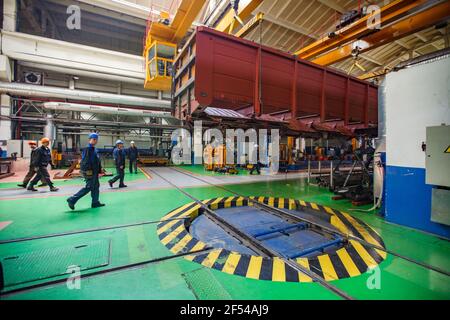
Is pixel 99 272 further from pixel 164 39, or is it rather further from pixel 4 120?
pixel 4 120

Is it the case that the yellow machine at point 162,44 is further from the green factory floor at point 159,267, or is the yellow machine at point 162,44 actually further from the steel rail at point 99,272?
the steel rail at point 99,272

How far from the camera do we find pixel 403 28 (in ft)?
17.8

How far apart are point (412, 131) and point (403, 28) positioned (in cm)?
398

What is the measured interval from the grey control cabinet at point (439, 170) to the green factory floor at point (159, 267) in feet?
1.60

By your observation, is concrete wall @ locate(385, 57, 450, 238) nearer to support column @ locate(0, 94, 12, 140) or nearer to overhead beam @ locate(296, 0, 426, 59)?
overhead beam @ locate(296, 0, 426, 59)

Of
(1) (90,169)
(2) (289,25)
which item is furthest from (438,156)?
(2) (289,25)

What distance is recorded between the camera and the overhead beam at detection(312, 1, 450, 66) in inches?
188

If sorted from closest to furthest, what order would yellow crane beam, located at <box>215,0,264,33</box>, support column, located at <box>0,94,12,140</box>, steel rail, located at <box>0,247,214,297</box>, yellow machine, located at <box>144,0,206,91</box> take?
steel rail, located at <box>0,247,214,297</box>
yellow crane beam, located at <box>215,0,264,33</box>
yellow machine, located at <box>144,0,206,91</box>
support column, located at <box>0,94,12,140</box>

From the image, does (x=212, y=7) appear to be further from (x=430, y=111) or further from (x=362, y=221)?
(x=362, y=221)

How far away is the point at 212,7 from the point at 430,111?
8565 millimetres

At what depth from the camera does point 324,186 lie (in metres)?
7.09

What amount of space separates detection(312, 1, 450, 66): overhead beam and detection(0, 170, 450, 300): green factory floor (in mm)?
5091

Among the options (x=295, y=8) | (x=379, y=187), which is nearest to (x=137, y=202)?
(x=379, y=187)

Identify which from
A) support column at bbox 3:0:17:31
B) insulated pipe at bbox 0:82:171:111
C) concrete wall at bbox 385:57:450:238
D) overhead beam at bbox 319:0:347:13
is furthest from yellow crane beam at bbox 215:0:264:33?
support column at bbox 3:0:17:31
